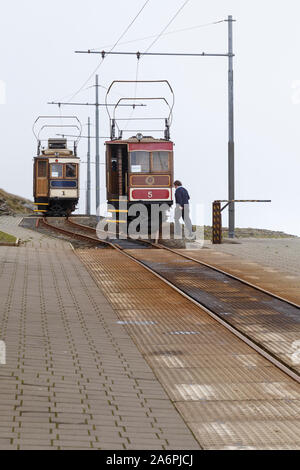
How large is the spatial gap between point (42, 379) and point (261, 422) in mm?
2090

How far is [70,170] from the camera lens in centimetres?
4412

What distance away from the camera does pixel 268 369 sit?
8.26 metres

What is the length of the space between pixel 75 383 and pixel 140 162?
23263mm

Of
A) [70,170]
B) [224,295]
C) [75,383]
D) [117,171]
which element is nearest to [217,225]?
[117,171]

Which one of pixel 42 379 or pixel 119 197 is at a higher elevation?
pixel 119 197

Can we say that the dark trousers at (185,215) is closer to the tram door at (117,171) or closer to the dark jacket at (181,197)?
the dark jacket at (181,197)

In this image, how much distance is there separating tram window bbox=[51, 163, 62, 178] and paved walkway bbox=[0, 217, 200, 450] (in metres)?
31.2

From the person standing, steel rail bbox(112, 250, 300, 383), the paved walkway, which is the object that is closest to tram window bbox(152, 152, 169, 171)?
the person standing

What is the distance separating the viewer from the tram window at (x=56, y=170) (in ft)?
143

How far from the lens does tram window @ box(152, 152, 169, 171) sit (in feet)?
99.1
